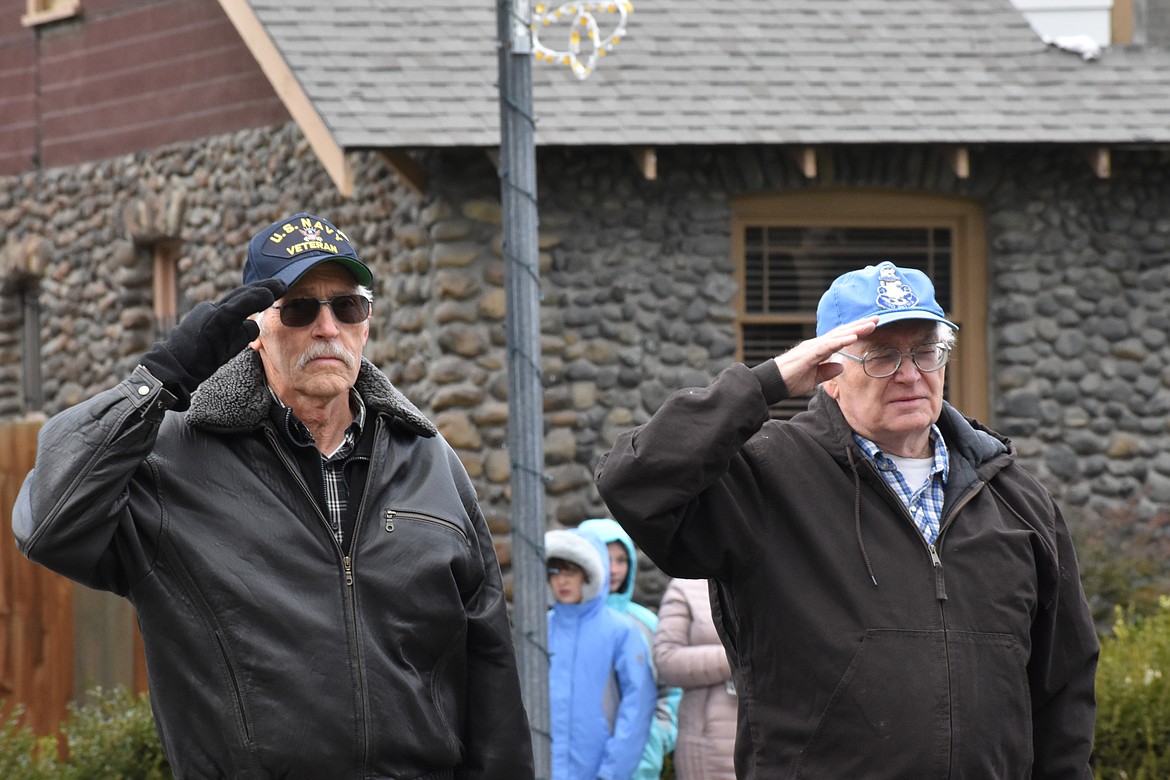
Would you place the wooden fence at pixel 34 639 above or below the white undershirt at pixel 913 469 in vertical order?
below

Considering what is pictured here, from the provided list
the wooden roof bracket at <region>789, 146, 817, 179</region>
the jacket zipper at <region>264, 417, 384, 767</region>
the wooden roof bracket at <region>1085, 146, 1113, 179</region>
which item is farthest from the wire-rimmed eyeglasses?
the wooden roof bracket at <region>1085, 146, 1113, 179</region>

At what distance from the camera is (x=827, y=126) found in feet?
33.2

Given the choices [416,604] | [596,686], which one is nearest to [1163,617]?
[596,686]

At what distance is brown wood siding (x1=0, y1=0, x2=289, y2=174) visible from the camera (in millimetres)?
11836

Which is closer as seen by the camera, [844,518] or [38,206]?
[844,518]

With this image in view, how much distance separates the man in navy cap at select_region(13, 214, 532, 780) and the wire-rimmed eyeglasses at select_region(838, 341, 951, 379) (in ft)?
3.03

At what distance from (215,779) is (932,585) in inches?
58.1

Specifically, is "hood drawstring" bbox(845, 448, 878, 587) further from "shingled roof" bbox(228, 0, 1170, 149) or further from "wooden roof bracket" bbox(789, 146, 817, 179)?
"wooden roof bracket" bbox(789, 146, 817, 179)

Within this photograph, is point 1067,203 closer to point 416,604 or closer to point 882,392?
point 882,392

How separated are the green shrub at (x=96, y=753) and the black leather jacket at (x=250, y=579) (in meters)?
3.38

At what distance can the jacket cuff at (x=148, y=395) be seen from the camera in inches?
123

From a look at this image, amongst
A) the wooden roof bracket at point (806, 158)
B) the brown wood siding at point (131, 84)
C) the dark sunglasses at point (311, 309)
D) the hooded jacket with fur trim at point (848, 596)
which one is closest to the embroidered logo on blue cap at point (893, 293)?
the hooded jacket with fur trim at point (848, 596)

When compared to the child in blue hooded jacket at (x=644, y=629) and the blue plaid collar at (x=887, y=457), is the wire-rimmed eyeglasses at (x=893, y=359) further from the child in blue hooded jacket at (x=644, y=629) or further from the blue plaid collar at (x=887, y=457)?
the child in blue hooded jacket at (x=644, y=629)

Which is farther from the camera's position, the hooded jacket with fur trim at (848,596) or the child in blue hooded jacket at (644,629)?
the child in blue hooded jacket at (644,629)
